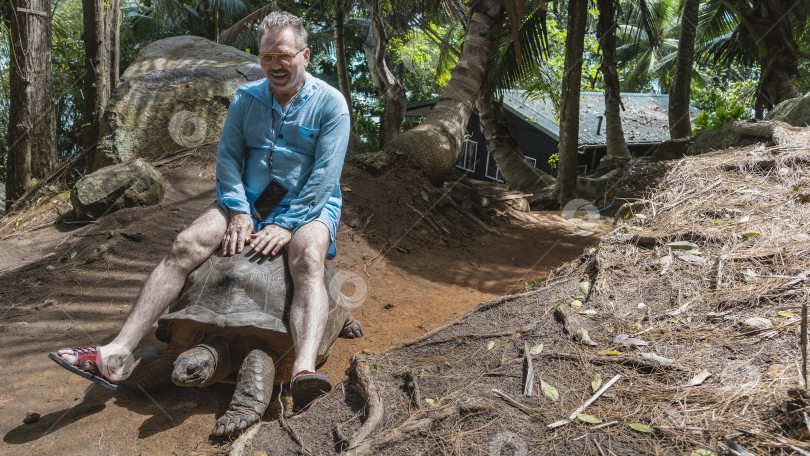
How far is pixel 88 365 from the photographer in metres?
2.70

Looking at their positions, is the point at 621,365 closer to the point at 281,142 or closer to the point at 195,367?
the point at 195,367

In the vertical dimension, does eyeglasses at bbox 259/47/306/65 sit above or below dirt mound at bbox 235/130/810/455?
above

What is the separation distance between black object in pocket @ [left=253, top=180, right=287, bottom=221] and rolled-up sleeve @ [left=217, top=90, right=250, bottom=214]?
0.15 meters

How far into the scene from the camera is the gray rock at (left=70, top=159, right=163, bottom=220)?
18.6 ft

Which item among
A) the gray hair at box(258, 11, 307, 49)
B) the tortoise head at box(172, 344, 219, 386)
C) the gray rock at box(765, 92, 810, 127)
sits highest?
the gray hair at box(258, 11, 307, 49)

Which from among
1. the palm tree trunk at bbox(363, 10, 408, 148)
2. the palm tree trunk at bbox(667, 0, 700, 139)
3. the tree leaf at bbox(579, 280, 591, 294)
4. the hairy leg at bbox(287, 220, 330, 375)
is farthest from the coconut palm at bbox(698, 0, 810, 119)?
the hairy leg at bbox(287, 220, 330, 375)

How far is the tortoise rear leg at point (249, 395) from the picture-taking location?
8.50 feet

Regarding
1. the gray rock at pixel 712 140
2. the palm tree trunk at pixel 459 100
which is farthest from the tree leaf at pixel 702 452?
the gray rock at pixel 712 140

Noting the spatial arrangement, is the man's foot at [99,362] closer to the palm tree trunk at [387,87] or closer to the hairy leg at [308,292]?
the hairy leg at [308,292]

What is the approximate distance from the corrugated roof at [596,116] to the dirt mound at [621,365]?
12251 mm

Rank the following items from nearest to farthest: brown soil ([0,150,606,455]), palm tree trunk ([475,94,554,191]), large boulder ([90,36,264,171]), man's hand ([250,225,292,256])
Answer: brown soil ([0,150,606,455])
man's hand ([250,225,292,256])
large boulder ([90,36,264,171])
palm tree trunk ([475,94,554,191])

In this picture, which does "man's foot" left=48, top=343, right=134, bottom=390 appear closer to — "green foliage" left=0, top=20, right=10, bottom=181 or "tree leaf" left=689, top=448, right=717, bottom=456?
"tree leaf" left=689, top=448, right=717, bottom=456

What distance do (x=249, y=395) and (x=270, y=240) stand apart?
857mm

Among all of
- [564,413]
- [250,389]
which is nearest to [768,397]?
[564,413]
